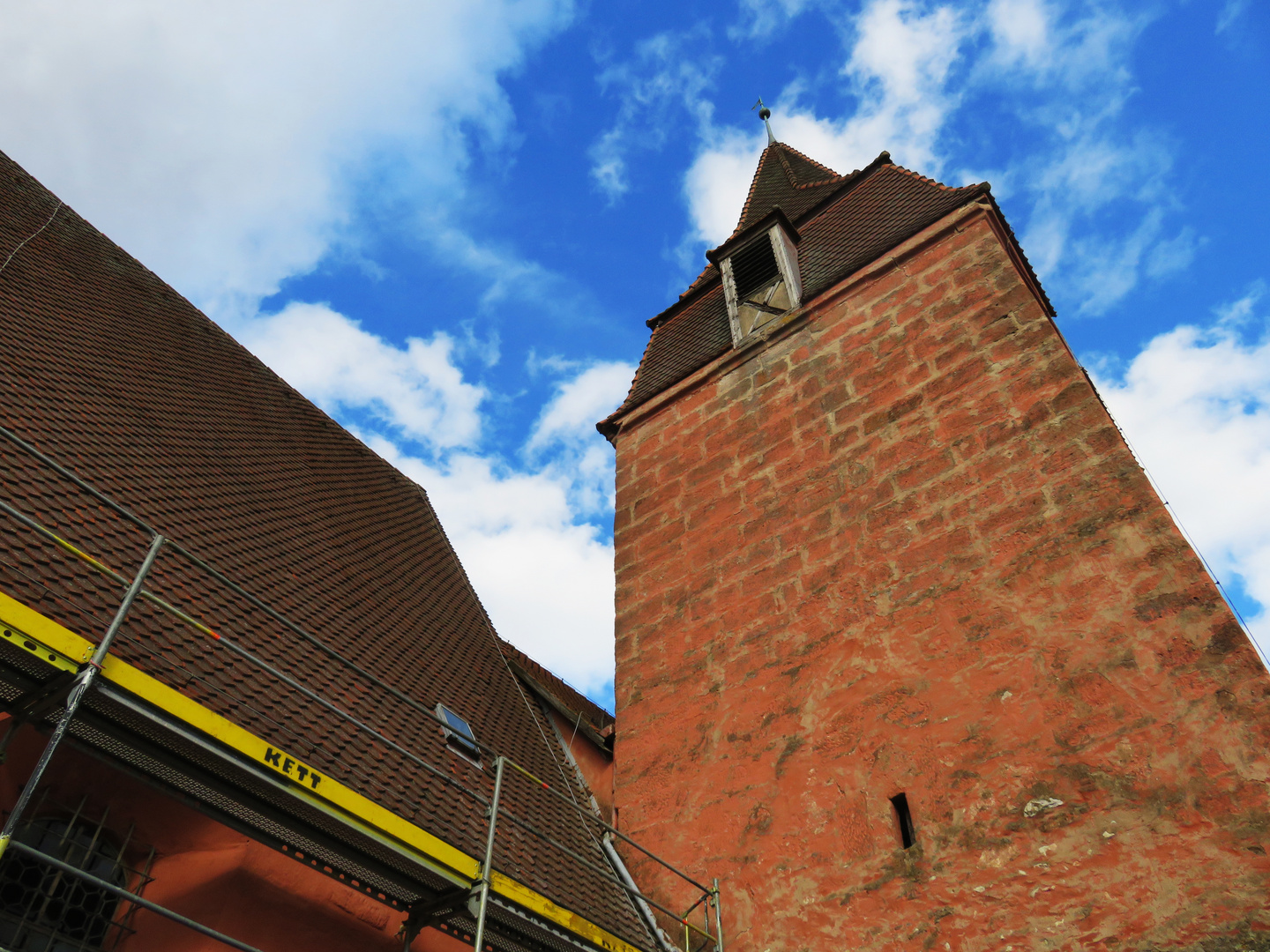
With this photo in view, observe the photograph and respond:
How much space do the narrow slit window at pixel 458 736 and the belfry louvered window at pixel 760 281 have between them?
5020mm

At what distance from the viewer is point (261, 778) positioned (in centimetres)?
441

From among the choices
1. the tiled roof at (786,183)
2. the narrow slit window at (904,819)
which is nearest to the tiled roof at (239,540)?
the narrow slit window at (904,819)

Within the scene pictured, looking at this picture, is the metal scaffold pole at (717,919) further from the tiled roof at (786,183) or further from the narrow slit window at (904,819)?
the tiled roof at (786,183)

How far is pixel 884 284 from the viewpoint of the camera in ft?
31.1

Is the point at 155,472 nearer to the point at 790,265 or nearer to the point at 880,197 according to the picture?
the point at 790,265

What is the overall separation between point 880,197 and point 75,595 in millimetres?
9077

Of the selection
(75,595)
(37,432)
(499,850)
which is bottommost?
(499,850)

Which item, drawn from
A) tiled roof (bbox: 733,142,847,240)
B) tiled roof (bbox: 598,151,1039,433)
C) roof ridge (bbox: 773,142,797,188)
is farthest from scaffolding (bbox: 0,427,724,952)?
roof ridge (bbox: 773,142,797,188)

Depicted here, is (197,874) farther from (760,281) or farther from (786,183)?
(786,183)

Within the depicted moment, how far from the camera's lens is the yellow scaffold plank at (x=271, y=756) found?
3861 millimetres

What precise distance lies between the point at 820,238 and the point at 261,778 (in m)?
8.86

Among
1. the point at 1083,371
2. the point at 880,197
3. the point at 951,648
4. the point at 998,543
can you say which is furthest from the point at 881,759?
the point at 880,197

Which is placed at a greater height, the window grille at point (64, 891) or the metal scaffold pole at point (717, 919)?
the metal scaffold pole at point (717, 919)

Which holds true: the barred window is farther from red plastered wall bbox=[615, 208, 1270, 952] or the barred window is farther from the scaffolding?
red plastered wall bbox=[615, 208, 1270, 952]
